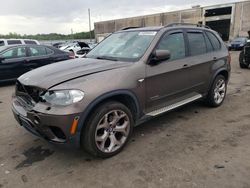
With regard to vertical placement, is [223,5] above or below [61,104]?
above

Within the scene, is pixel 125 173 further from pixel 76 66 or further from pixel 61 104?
pixel 76 66

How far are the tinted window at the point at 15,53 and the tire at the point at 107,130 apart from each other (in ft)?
20.9

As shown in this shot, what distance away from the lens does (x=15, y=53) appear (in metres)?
8.06

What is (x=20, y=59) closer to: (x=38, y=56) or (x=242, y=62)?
(x=38, y=56)

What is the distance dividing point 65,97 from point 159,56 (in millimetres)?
1466

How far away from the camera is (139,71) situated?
3.25 m

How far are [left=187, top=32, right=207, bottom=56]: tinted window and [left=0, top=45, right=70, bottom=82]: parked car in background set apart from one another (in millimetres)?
6041

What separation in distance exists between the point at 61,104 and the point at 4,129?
2.12m

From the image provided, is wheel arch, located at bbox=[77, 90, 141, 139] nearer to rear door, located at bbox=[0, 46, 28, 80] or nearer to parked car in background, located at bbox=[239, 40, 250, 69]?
rear door, located at bbox=[0, 46, 28, 80]

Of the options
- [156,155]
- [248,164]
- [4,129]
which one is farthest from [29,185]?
[248,164]

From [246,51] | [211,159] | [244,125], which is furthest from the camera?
[246,51]

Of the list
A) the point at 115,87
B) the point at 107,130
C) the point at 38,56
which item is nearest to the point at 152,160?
the point at 107,130

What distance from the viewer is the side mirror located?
130 inches

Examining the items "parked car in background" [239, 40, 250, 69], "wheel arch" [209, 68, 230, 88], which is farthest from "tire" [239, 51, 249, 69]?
"wheel arch" [209, 68, 230, 88]
